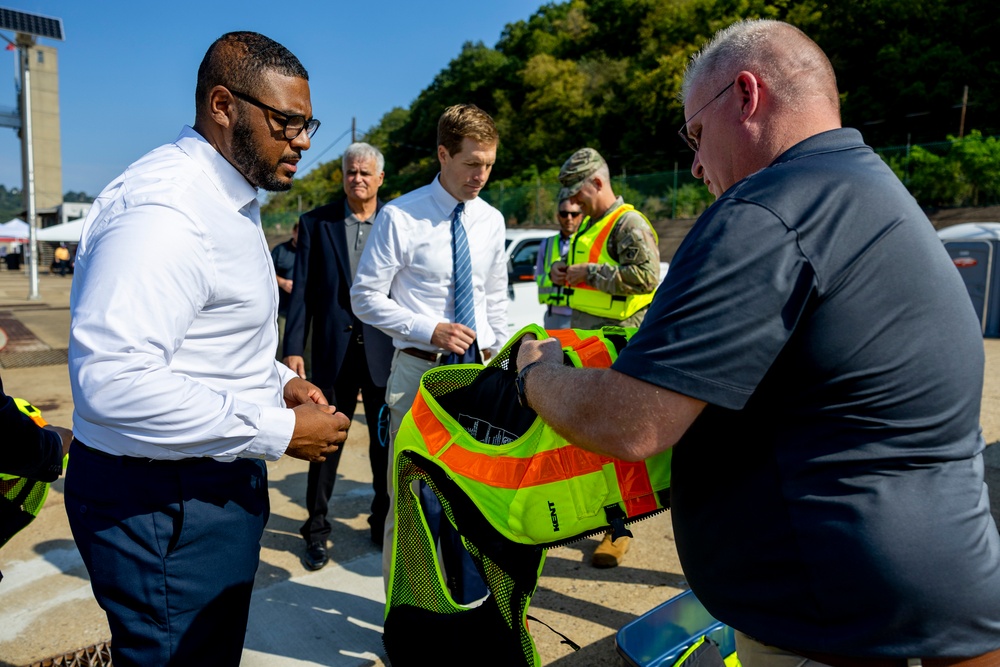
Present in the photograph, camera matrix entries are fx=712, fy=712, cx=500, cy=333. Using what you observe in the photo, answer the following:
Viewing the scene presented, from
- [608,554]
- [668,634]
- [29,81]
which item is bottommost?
[608,554]

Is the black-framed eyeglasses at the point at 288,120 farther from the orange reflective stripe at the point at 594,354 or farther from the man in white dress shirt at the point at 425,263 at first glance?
the man in white dress shirt at the point at 425,263

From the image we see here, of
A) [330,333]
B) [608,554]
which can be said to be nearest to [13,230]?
[330,333]

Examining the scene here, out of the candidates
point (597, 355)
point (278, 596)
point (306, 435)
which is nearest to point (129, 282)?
point (306, 435)

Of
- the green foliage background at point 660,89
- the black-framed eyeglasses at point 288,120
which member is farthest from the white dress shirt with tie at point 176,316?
the green foliage background at point 660,89

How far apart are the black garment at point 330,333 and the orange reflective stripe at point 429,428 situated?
74.4 inches

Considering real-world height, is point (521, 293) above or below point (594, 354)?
below

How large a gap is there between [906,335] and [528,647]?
130 cm

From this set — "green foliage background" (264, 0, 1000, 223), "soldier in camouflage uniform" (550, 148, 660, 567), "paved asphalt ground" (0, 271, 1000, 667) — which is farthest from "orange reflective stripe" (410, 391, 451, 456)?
"green foliage background" (264, 0, 1000, 223)

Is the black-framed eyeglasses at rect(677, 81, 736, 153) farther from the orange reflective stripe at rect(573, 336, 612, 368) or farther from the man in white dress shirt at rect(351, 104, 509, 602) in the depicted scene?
the man in white dress shirt at rect(351, 104, 509, 602)

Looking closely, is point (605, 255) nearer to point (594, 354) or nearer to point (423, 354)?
point (423, 354)

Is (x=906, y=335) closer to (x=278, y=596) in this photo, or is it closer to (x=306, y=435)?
(x=306, y=435)

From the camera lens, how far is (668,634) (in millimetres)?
2713

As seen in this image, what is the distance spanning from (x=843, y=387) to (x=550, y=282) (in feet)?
13.4

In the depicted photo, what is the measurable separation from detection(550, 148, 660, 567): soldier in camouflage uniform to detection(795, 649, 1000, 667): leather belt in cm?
264
